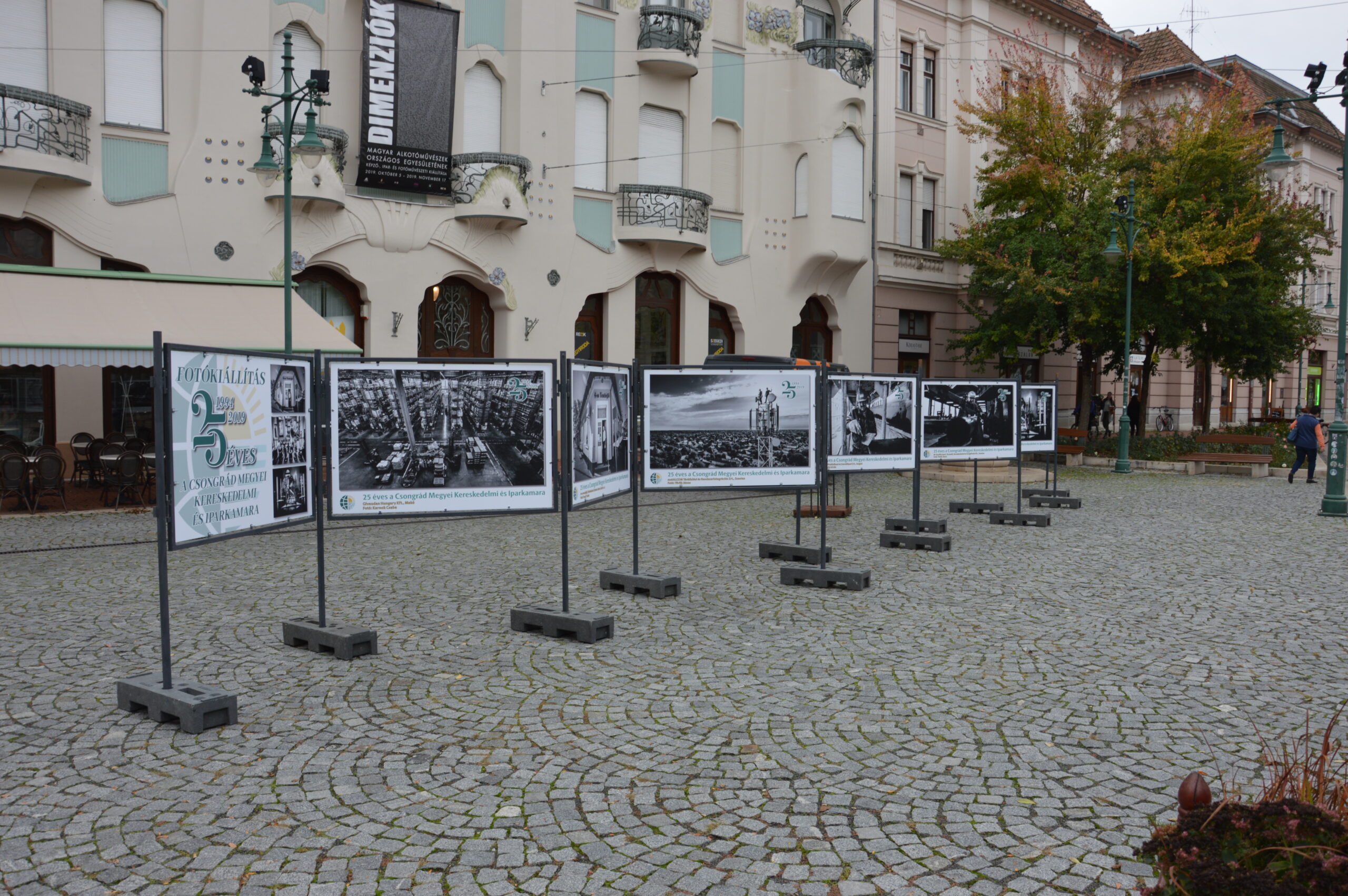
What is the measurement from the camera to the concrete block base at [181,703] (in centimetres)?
569

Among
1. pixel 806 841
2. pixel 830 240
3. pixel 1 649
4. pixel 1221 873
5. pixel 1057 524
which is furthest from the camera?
pixel 830 240

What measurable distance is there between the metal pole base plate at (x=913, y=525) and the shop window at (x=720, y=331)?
14.1 m

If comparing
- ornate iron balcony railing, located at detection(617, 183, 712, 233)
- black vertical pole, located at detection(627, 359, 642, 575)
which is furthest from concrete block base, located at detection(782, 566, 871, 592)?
ornate iron balcony railing, located at detection(617, 183, 712, 233)

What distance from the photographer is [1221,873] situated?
2771 millimetres

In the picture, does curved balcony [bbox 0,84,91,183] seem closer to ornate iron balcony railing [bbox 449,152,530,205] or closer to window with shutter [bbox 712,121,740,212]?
ornate iron balcony railing [bbox 449,152,530,205]

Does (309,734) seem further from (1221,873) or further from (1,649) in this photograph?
(1221,873)

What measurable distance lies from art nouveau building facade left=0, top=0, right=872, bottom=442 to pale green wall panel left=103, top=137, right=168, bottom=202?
3 centimetres

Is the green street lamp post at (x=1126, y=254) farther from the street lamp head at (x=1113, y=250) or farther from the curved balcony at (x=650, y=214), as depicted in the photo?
the curved balcony at (x=650, y=214)

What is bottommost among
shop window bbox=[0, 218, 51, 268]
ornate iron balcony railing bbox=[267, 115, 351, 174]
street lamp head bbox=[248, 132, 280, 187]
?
shop window bbox=[0, 218, 51, 268]

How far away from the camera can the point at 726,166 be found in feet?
89.7

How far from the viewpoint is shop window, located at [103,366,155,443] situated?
1970 cm

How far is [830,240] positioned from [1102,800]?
79.2ft

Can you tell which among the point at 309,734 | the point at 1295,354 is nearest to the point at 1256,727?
the point at 309,734

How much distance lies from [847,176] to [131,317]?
60.1ft
